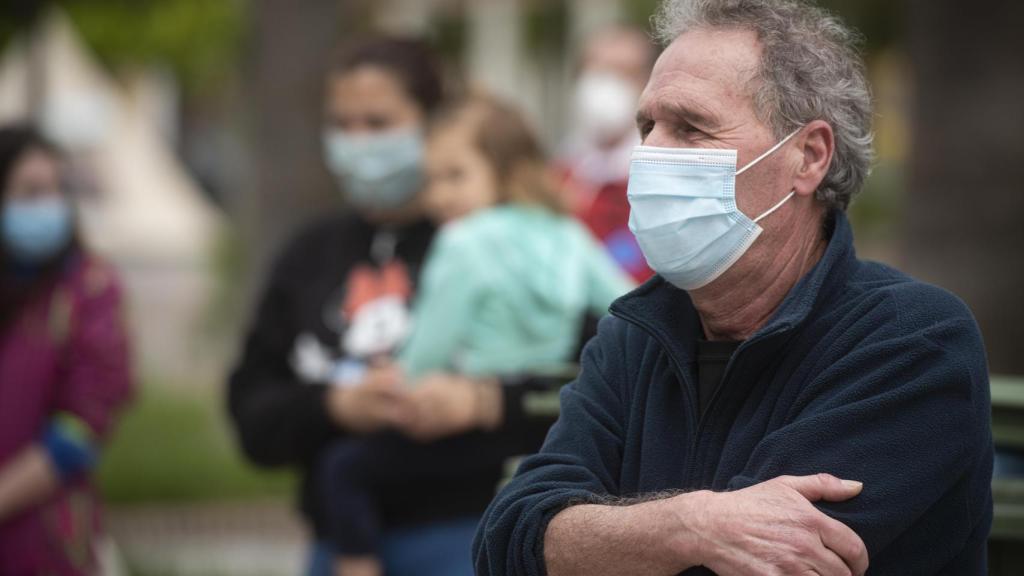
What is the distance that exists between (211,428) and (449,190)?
285 inches

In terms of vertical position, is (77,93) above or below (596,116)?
below

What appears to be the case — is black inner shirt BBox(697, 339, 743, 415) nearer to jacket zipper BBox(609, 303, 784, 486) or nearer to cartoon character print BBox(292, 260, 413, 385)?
jacket zipper BBox(609, 303, 784, 486)

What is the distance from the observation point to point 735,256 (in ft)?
8.79

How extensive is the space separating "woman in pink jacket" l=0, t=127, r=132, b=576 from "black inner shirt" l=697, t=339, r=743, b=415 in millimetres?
2743

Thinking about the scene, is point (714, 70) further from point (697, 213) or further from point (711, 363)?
point (711, 363)

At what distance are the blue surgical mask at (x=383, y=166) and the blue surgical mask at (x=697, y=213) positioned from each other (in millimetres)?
1832

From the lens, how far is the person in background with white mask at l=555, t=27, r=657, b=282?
18.8 feet

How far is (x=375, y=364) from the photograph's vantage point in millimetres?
4289

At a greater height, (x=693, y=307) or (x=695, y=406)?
(x=693, y=307)

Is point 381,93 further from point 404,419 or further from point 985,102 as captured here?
point 985,102

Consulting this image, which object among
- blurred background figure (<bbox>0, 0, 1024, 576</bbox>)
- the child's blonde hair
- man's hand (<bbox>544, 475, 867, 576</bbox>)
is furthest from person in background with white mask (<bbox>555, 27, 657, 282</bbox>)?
man's hand (<bbox>544, 475, 867, 576</bbox>)

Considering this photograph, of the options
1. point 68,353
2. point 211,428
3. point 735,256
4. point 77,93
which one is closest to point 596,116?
point 68,353

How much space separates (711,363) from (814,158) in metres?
0.39

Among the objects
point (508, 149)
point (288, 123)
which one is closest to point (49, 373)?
point (508, 149)
